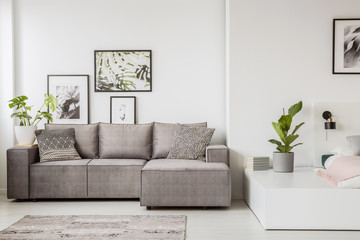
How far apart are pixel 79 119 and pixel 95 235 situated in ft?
8.00

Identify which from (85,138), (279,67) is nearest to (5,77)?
(85,138)

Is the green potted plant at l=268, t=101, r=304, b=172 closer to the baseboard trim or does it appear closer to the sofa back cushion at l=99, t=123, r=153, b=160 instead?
the baseboard trim

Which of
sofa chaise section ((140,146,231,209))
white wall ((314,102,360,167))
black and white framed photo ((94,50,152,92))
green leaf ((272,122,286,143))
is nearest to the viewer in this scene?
sofa chaise section ((140,146,231,209))

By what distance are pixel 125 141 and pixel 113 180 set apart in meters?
0.63

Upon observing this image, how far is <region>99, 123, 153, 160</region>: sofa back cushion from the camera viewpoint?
5.09 metres

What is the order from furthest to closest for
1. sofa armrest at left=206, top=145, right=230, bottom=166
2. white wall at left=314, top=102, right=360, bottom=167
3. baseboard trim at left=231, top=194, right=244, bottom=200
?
1. baseboard trim at left=231, top=194, right=244, bottom=200
2. white wall at left=314, top=102, right=360, bottom=167
3. sofa armrest at left=206, top=145, right=230, bottom=166

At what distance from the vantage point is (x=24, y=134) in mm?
4988

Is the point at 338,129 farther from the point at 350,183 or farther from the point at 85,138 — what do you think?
the point at 85,138

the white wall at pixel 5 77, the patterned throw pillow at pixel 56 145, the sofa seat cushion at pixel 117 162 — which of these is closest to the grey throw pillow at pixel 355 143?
the sofa seat cushion at pixel 117 162

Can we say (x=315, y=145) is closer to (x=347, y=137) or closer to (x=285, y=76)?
(x=347, y=137)

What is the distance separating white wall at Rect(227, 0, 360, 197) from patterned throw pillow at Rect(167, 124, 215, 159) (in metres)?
0.32

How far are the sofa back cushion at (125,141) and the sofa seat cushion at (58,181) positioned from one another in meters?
0.53

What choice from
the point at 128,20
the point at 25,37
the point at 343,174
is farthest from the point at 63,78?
the point at 343,174

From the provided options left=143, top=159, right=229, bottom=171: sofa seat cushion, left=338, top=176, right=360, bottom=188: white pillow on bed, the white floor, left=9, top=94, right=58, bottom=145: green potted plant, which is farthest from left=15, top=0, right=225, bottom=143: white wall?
left=338, top=176, right=360, bottom=188: white pillow on bed
